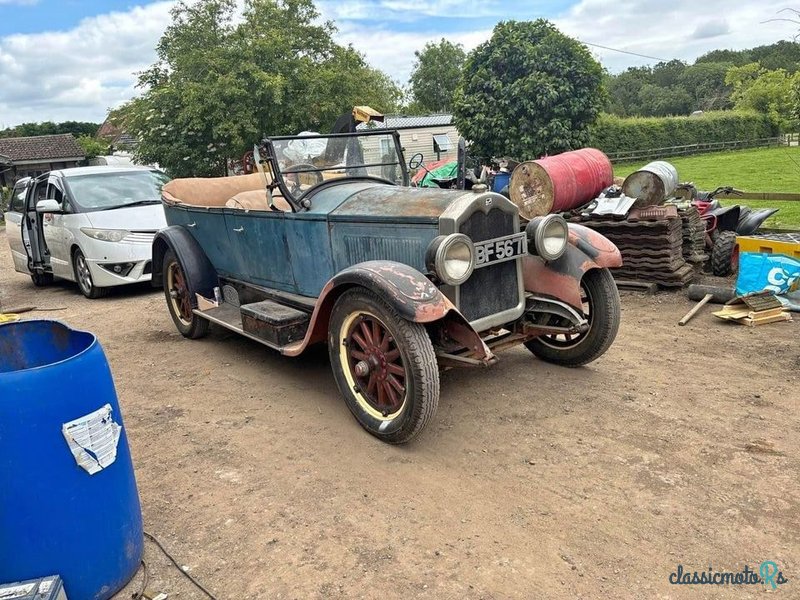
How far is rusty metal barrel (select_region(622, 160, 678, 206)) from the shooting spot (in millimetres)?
7004

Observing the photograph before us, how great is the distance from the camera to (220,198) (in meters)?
6.47

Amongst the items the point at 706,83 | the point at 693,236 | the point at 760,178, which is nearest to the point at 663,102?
the point at 706,83

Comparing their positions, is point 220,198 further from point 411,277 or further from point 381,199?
point 411,277

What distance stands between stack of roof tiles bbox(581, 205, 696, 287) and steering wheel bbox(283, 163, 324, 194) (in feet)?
12.1

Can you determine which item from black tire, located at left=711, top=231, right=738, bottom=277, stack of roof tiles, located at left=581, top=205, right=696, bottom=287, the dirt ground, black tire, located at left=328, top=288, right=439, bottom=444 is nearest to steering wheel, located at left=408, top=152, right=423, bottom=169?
the dirt ground

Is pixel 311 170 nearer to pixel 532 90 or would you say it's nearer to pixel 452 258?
pixel 452 258

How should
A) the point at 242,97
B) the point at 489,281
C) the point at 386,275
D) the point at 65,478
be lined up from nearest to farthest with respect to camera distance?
the point at 65,478 < the point at 386,275 < the point at 489,281 < the point at 242,97

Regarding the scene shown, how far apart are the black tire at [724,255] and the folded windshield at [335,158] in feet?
13.3

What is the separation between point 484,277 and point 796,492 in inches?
79.3

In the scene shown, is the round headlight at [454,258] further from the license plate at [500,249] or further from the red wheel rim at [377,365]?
the red wheel rim at [377,365]

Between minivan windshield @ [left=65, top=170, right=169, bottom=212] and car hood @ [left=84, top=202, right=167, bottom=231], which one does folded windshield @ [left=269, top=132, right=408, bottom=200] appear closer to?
car hood @ [left=84, top=202, right=167, bottom=231]

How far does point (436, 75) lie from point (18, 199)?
48207 millimetres

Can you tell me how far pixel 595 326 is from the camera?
446 cm

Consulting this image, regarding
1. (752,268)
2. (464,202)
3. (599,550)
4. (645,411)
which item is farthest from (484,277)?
(752,268)
